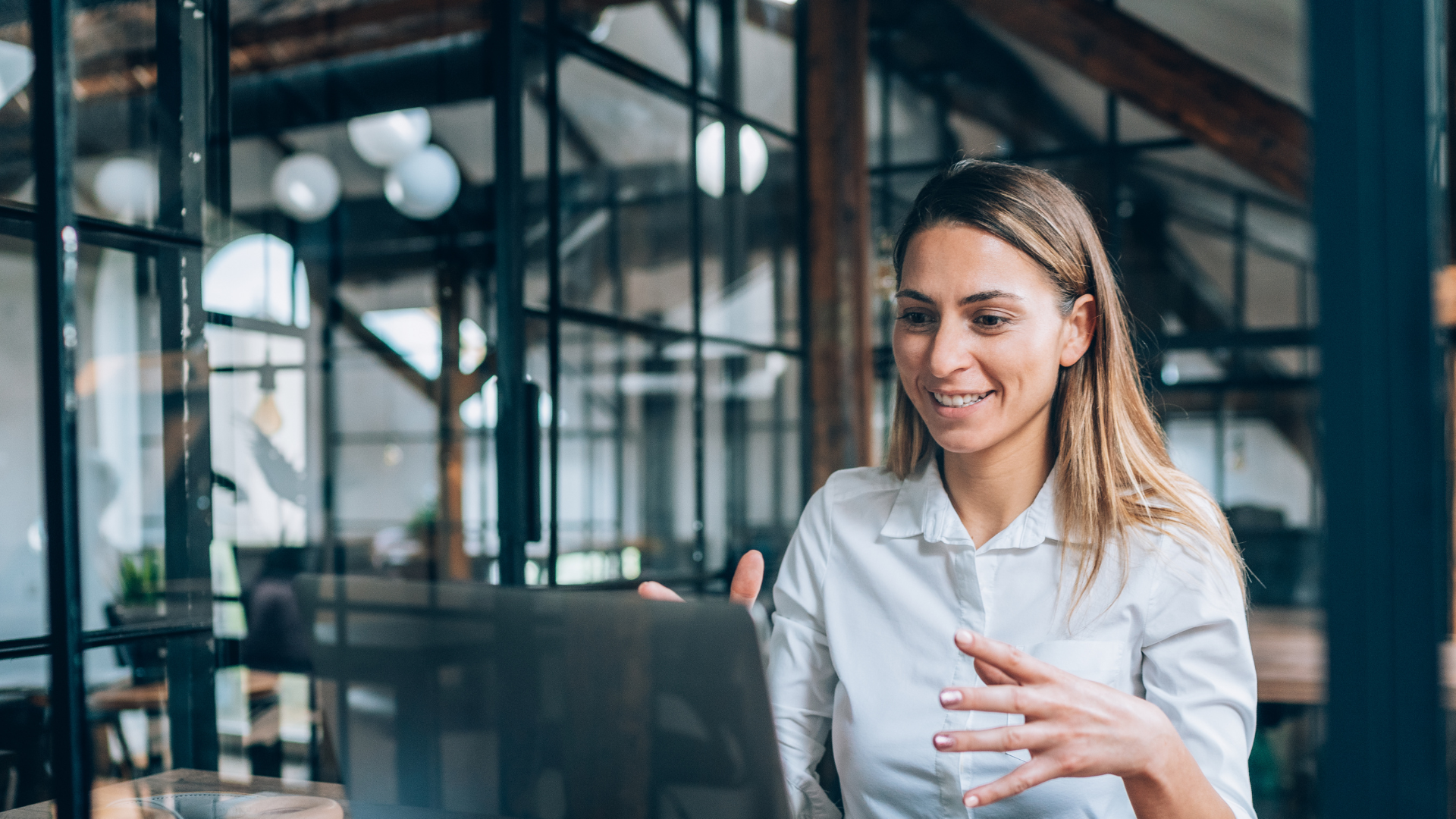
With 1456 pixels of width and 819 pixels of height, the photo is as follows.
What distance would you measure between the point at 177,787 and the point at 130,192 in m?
1.14

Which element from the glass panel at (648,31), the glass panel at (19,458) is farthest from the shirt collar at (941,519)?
the glass panel at (648,31)

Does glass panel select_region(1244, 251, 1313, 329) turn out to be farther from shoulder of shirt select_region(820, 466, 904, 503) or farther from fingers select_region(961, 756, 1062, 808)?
fingers select_region(961, 756, 1062, 808)

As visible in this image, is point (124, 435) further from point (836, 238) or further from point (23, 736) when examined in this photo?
point (836, 238)

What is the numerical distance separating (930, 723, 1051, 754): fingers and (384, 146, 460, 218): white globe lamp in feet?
14.1

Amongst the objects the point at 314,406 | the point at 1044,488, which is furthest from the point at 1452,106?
the point at 314,406

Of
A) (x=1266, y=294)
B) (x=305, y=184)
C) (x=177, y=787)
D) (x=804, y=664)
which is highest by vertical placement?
(x=305, y=184)

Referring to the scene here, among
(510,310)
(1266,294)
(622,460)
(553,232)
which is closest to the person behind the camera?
(510,310)

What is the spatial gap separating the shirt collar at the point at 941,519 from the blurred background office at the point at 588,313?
12.5 inches

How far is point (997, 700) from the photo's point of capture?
75cm

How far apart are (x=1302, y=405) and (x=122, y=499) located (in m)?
2.40

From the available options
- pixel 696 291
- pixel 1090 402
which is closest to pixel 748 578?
pixel 1090 402

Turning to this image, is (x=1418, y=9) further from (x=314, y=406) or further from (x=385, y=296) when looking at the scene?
(x=385, y=296)

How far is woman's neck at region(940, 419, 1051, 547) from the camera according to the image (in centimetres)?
129

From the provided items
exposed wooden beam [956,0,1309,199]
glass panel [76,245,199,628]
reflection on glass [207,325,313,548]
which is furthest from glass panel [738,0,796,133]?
glass panel [76,245,199,628]
